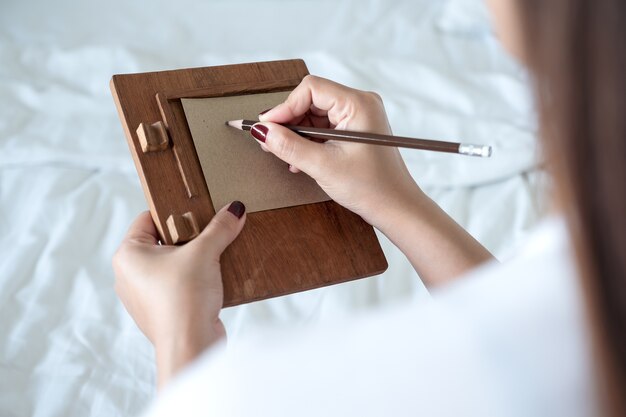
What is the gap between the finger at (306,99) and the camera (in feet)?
2.40

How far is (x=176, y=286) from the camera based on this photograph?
23.5 inches

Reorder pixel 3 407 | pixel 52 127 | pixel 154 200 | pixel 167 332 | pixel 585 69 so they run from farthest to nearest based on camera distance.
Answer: pixel 52 127, pixel 3 407, pixel 154 200, pixel 167 332, pixel 585 69

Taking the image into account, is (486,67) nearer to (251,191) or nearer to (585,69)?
(251,191)

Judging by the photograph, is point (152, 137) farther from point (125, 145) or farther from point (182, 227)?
point (125, 145)

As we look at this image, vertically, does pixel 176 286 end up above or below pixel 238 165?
below

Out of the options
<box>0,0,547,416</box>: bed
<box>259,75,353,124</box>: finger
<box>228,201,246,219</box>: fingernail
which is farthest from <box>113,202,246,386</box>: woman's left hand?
<box>0,0,547,416</box>: bed

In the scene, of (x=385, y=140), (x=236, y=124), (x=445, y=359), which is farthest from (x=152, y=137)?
(x=445, y=359)

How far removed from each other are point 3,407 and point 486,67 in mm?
986

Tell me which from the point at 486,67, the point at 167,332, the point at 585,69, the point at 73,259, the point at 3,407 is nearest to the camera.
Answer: the point at 585,69

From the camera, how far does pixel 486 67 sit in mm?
1396

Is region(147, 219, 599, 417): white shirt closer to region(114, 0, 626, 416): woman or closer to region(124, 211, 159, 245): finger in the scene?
region(114, 0, 626, 416): woman

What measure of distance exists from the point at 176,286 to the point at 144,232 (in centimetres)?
11

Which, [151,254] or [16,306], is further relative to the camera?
[16,306]

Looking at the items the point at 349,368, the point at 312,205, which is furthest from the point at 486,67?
the point at 349,368
